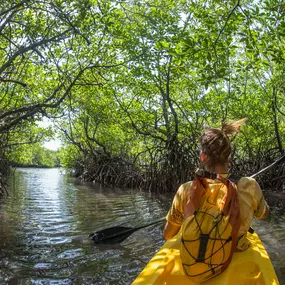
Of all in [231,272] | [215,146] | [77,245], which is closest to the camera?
[231,272]

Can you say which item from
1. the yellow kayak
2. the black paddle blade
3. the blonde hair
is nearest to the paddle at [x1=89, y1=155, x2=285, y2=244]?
the black paddle blade

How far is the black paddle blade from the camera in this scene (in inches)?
162

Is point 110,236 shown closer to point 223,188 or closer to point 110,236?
point 110,236

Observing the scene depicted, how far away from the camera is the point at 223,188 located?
1691 mm

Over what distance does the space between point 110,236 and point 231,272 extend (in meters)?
2.71

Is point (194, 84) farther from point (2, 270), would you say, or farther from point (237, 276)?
point (237, 276)

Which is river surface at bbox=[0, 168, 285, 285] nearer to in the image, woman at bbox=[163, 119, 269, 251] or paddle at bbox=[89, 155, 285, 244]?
paddle at bbox=[89, 155, 285, 244]

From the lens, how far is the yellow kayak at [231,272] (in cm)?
158

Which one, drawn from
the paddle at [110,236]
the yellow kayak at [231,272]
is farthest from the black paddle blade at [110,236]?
the yellow kayak at [231,272]

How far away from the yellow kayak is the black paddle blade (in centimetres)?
242

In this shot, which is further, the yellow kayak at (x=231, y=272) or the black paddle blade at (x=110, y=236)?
the black paddle blade at (x=110, y=236)

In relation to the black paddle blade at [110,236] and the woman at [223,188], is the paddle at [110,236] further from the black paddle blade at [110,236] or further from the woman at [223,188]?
the woman at [223,188]

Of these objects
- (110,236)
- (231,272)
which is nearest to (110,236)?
(110,236)

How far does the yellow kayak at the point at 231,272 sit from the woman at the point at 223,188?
0.07 m
